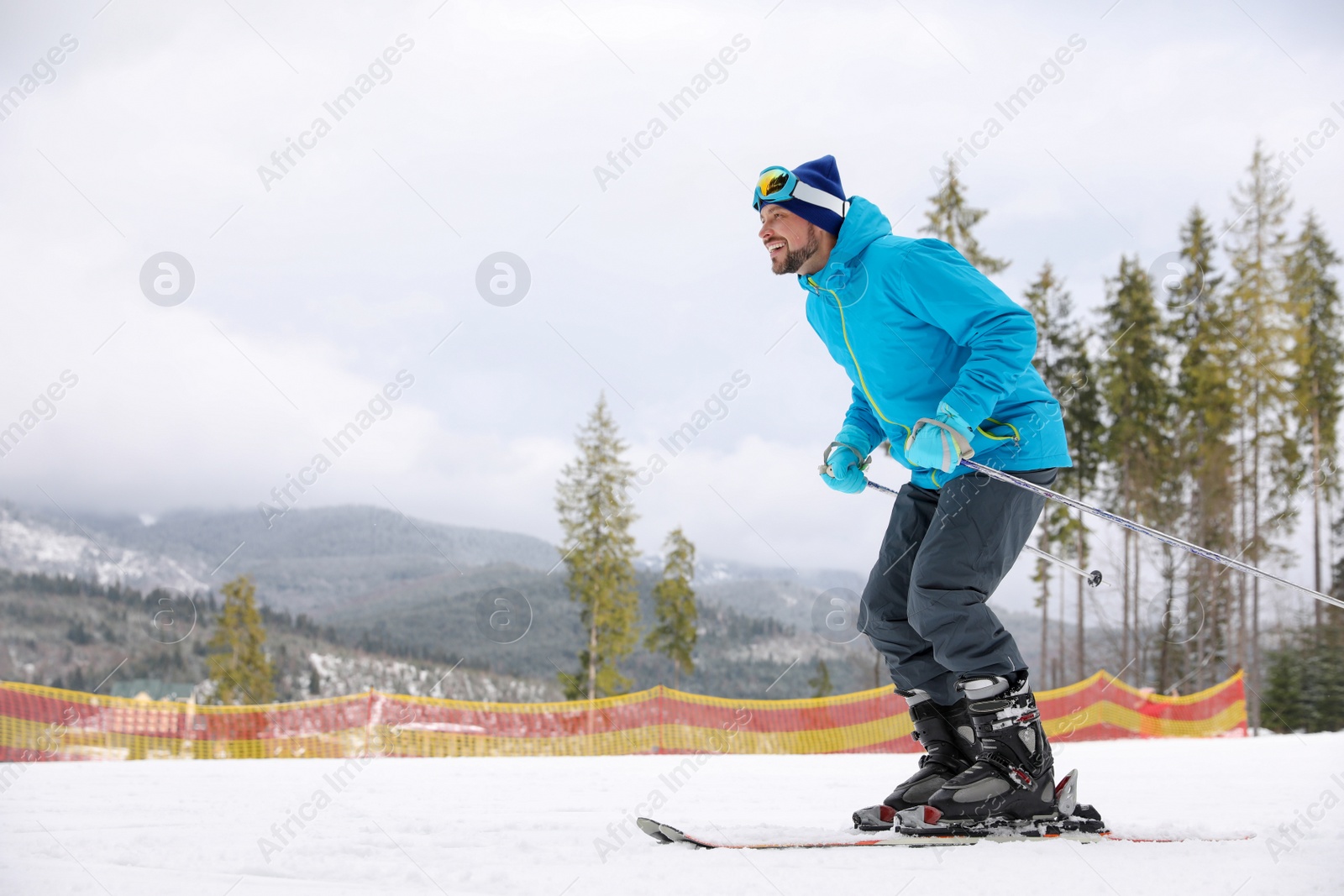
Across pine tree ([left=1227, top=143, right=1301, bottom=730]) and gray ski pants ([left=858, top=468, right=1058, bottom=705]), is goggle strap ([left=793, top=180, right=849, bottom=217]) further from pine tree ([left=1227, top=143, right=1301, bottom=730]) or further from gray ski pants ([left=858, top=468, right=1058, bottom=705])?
pine tree ([left=1227, top=143, right=1301, bottom=730])

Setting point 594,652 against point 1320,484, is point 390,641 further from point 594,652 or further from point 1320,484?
point 1320,484

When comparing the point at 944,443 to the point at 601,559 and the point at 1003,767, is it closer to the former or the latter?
the point at 1003,767

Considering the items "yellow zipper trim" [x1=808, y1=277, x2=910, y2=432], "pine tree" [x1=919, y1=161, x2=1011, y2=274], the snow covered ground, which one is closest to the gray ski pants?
"yellow zipper trim" [x1=808, y1=277, x2=910, y2=432]

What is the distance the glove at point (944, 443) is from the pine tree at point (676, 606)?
3249cm

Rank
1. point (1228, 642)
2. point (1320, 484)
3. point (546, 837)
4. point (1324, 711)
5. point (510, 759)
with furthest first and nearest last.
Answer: point (1320, 484)
point (1228, 642)
point (1324, 711)
point (510, 759)
point (546, 837)

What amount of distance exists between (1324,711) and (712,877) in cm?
2288

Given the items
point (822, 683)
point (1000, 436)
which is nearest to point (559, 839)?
point (1000, 436)

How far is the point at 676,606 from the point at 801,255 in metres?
33.8

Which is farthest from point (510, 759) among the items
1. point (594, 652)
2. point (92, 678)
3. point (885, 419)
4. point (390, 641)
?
point (390, 641)

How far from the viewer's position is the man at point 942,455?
2.30m

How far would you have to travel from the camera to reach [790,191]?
2.71 m

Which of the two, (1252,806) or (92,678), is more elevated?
(1252,806)

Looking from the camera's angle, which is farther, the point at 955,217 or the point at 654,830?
the point at 955,217

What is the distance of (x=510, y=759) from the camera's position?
5.63m
